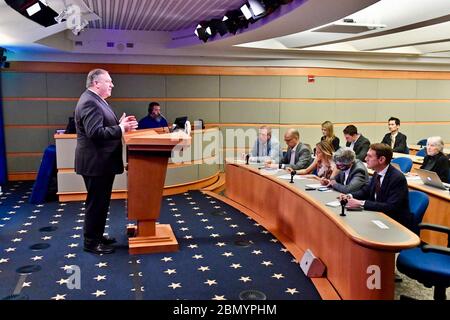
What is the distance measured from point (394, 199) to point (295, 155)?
2.61m

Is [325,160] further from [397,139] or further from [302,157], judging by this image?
[397,139]

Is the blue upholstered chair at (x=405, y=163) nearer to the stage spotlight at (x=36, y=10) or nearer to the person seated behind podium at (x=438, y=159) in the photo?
the person seated behind podium at (x=438, y=159)

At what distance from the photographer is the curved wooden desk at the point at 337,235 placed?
2934mm

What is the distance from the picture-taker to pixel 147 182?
4.19 m

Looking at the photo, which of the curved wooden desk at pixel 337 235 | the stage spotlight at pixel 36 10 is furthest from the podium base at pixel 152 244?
the stage spotlight at pixel 36 10

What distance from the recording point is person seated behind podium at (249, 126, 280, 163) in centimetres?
648

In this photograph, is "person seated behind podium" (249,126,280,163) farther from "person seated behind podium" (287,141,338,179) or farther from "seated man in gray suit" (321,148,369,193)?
"seated man in gray suit" (321,148,369,193)

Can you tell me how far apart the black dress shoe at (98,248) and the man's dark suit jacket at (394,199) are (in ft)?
8.34

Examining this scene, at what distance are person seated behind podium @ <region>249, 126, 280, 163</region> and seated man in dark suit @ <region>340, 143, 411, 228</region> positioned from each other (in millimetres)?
2731

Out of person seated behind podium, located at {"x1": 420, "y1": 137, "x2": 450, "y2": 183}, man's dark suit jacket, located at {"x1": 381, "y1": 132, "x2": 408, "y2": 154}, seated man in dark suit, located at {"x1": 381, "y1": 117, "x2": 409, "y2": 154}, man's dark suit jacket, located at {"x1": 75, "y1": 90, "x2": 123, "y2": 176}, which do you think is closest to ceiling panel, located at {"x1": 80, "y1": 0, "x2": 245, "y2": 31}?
man's dark suit jacket, located at {"x1": 75, "y1": 90, "x2": 123, "y2": 176}

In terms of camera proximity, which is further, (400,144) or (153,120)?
(153,120)

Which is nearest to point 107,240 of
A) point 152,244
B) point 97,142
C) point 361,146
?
point 152,244
